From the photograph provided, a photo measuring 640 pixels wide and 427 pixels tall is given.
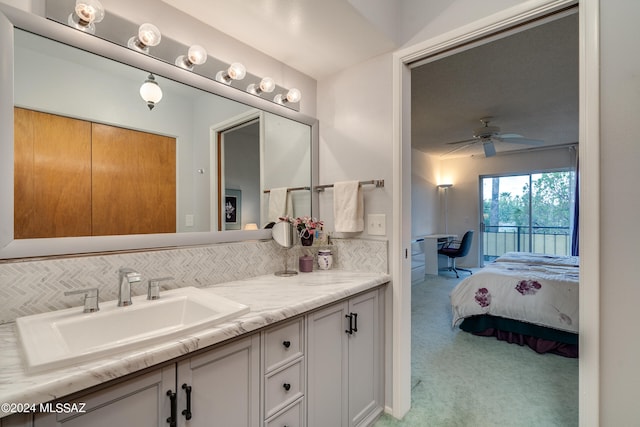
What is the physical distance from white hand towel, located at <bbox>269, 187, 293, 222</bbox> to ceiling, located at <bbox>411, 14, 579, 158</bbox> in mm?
1696

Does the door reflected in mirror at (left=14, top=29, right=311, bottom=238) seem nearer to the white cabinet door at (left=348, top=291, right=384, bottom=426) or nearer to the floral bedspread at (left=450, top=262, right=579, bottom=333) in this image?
the white cabinet door at (left=348, top=291, right=384, bottom=426)

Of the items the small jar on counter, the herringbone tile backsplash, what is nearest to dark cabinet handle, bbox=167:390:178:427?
the herringbone tile backsplash

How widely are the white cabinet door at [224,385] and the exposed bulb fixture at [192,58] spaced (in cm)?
129

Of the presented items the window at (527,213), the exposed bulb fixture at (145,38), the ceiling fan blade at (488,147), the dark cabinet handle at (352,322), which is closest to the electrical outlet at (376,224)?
the dark cabinet handle at (352,322)

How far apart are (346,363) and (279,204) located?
1011 millimetres

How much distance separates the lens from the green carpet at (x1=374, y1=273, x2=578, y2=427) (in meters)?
1.75

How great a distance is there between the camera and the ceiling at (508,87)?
2277 millimetres

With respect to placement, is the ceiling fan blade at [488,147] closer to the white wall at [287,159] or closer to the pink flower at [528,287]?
the pink flower at [528,287]

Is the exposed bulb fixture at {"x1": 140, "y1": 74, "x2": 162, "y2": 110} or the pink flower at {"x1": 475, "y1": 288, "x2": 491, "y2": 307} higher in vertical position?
the exposed bulb fixture at {"x1": 140, "y1": 74, "x2": 162, "y2": 110}

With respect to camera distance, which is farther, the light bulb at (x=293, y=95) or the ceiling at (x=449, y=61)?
the light bulb at (x=293, y=95)

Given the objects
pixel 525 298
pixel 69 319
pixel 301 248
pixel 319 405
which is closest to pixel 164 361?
pixel 69 319

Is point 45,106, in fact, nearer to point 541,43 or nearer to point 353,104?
point 353,104

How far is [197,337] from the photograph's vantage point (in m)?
0.87

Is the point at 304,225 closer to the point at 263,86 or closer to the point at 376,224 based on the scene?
the point at 376,224
